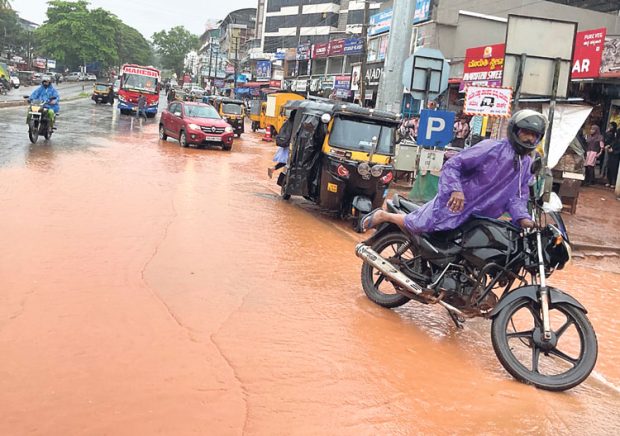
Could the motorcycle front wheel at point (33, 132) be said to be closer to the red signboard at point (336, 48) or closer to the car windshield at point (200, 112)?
the car windshield at point (200, 112)

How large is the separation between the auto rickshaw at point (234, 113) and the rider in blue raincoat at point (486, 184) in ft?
79.6

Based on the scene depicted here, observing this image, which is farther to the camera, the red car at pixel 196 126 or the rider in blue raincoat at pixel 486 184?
the red car at pixel 196 126

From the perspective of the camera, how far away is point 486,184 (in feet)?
15.9

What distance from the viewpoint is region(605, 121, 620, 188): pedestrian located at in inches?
670

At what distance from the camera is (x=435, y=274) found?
16.6 feet

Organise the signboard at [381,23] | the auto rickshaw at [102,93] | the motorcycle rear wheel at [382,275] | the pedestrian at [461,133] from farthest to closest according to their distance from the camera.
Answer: the auto rickshaw at [102,93] → the signboard at [381,23] → the pedestrian at [461,133] → the motorcycle rear wheel at [382,275]

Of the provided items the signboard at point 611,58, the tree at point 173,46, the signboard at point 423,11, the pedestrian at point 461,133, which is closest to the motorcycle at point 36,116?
the pedestrian at point 461,133

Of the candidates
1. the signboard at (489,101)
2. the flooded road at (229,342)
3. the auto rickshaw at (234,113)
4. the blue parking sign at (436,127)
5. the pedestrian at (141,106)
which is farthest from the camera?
the pedestrian at (141,106)

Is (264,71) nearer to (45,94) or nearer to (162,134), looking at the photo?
(162,134)

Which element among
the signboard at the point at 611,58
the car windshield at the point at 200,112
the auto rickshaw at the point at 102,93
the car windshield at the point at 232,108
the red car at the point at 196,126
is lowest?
the red car at the point at 196,126

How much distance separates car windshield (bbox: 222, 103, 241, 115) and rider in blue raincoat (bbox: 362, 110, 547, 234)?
82.8 feet

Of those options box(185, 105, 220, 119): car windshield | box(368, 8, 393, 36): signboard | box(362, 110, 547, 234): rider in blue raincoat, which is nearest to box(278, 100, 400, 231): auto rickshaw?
box(362, 110, 547, 234): rider in blue raincoat

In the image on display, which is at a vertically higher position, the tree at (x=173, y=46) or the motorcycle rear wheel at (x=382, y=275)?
the tree at (x=173, y=46)

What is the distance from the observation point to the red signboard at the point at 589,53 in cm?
1548
